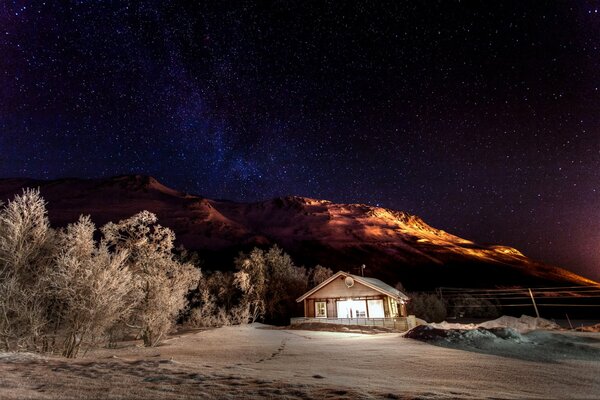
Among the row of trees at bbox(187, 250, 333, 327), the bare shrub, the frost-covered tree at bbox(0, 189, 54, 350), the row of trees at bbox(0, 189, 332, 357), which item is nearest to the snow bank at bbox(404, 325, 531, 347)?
the row of trees at bbox(0, 189, 332, 357)

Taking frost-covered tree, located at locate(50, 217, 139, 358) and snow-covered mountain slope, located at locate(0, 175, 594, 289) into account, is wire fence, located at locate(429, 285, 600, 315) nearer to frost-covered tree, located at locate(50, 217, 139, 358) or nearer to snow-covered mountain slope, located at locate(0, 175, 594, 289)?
frost-covered tree, located at locate(50, 217, 139, 358)

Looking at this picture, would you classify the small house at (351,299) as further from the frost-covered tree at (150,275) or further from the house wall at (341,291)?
the frost-covered tree at (150,275)

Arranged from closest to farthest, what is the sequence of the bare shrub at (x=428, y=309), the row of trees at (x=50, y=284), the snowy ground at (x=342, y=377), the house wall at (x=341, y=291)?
1. the snowy ground at (x=342, y=377)
2. the row of trees at (x=50, y=284)
3. the house wall at (x=341, y=291)
4. the bare shrub at (x=428, y=309)

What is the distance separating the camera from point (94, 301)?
12.9 meters

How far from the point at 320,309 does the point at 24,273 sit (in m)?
27.8

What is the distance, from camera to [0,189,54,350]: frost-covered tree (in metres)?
12.3

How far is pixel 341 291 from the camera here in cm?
3478

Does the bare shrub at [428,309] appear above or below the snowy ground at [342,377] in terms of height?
above

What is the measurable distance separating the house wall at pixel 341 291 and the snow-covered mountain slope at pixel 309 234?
224ft

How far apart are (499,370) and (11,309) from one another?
16656 millimetres

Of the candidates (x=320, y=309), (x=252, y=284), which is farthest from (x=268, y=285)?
(x=320, y=309)

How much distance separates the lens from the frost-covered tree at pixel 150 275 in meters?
19.3

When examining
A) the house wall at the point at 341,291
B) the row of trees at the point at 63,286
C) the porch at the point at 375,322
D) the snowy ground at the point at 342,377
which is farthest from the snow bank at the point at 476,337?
the house wall at the point at 341,291

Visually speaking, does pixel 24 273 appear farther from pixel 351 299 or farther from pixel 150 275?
pixel 351 299
